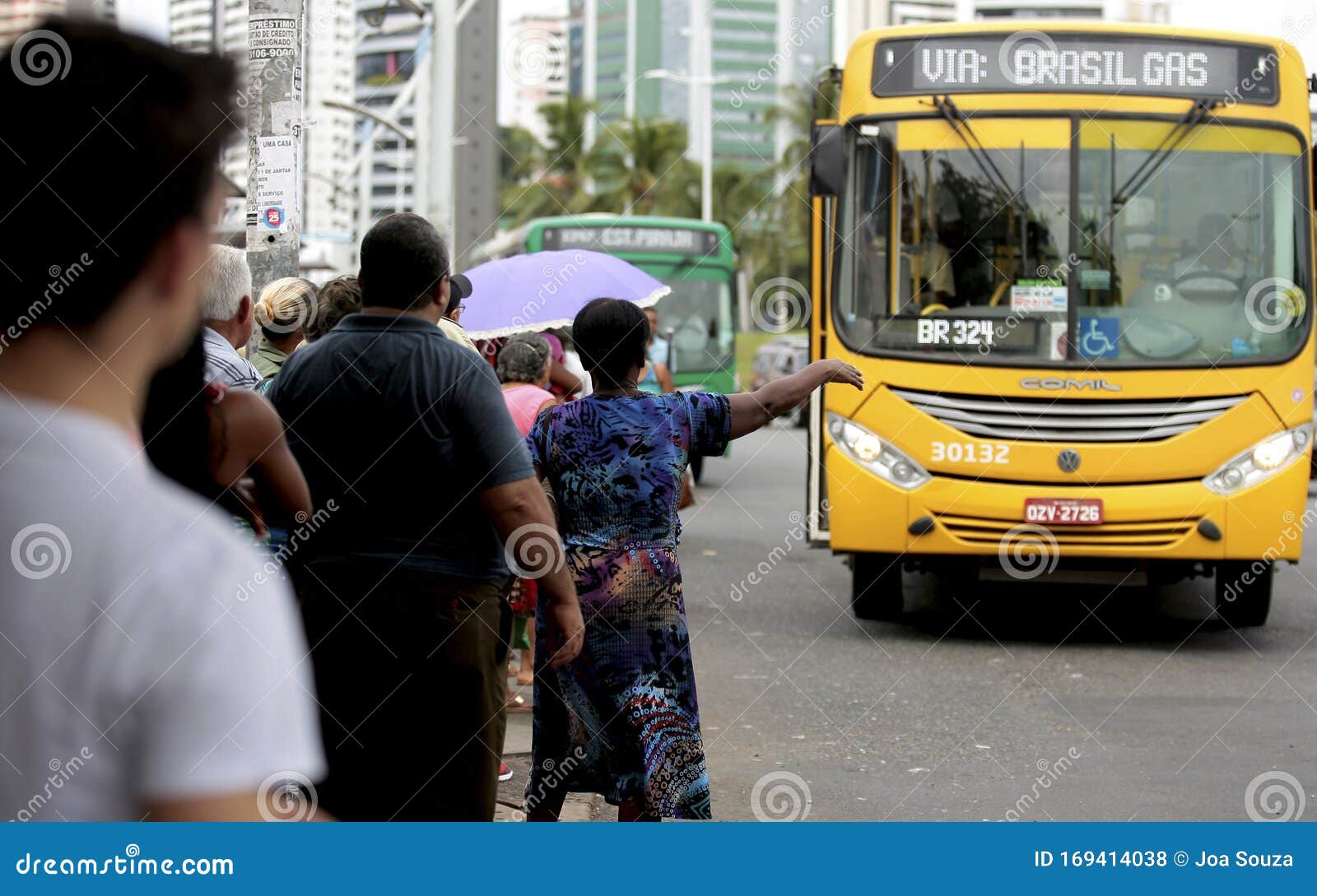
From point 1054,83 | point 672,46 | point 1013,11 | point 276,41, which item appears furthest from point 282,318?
point 672,46

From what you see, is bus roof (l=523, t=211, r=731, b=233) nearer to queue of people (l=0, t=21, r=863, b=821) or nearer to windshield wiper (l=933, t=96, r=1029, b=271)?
windshield wiper (l=933, t=96, r=1029, b=271)

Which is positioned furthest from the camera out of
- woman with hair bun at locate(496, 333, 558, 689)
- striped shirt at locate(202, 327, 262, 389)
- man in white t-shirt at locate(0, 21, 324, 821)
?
woman with hair bun at locate(496, 333, 558, 689)

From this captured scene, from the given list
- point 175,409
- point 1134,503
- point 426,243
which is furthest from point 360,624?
point 1134,503

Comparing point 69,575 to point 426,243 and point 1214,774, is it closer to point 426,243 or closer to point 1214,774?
point 426,243

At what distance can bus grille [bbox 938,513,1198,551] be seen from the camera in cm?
906

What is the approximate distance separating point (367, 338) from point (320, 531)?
42 centimetres

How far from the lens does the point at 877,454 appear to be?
933 cm

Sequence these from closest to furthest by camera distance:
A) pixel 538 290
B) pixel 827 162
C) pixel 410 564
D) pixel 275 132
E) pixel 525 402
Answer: pixel 410 564, pixel 275 132, pixel 525 402, pixel 538 290, pixel 827 162

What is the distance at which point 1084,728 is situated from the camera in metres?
7.26

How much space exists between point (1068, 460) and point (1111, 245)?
3.90 feet

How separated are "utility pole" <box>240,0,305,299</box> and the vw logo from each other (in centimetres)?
442

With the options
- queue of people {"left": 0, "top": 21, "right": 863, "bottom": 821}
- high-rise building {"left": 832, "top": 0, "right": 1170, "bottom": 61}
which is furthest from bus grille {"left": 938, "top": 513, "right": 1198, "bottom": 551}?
queue of people {"left": 0, "top": 21, "right": 863, "bottom": 821}

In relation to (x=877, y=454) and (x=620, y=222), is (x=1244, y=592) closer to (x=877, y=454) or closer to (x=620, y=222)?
(x=877, y=454)

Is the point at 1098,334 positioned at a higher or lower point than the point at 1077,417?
higher
